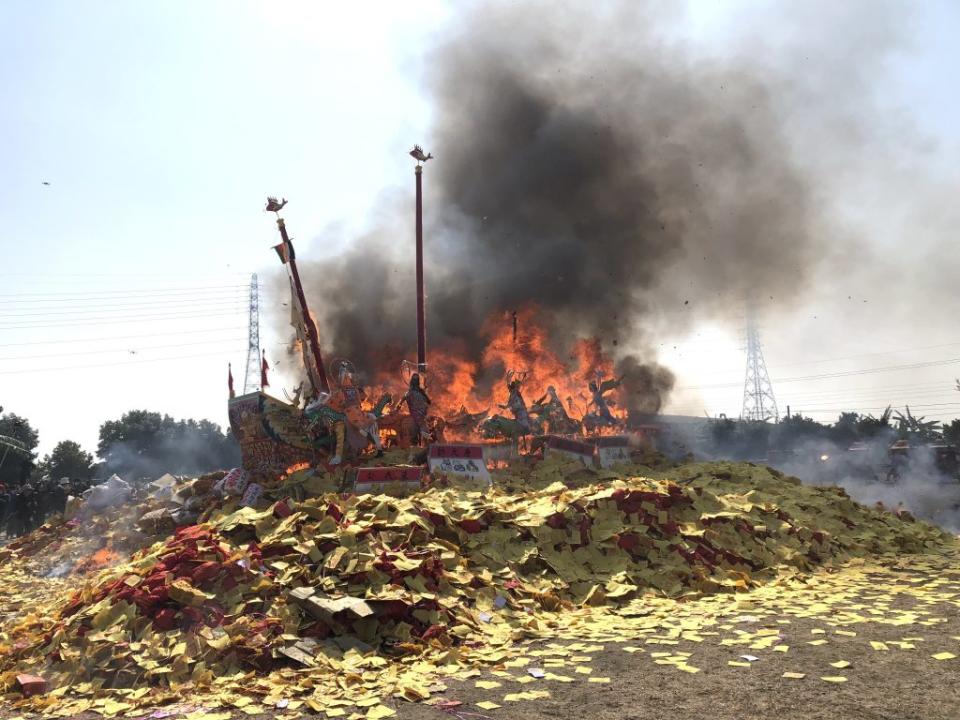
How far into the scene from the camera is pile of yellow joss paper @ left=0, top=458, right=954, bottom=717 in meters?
8.14

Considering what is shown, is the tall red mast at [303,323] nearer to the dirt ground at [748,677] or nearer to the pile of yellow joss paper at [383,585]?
the pile of yellow joss paper at [383,585]

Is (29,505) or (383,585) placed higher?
(383,585)

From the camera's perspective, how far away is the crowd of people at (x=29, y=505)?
97.1ft

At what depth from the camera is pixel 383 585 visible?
32.0ft

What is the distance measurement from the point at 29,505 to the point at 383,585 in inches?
1104

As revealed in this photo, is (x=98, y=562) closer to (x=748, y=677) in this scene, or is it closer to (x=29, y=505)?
(x=748, y=677)

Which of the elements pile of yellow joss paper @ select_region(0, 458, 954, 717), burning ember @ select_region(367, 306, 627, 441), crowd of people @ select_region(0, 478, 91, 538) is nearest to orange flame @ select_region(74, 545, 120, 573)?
pile of yellow joss paper @ select_region(0, 458, 954, 717)

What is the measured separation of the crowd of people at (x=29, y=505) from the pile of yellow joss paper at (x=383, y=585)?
16696 millimetres

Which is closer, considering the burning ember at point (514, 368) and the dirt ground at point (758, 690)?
the dirt ground at point (758, 690)

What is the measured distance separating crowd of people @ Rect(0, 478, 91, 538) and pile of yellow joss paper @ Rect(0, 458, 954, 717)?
54.8 feet

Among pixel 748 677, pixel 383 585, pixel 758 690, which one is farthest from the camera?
pixel 383 585

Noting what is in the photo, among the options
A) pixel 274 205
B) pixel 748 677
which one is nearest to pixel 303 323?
pixel 274 205

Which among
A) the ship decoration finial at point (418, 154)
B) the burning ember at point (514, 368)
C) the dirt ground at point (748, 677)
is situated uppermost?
the ship decoration finial at point (418, 154)

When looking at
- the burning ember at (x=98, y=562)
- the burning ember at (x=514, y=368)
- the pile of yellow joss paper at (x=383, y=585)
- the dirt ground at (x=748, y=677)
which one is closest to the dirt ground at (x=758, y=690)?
the dirt ground at (x=748, y=677)
